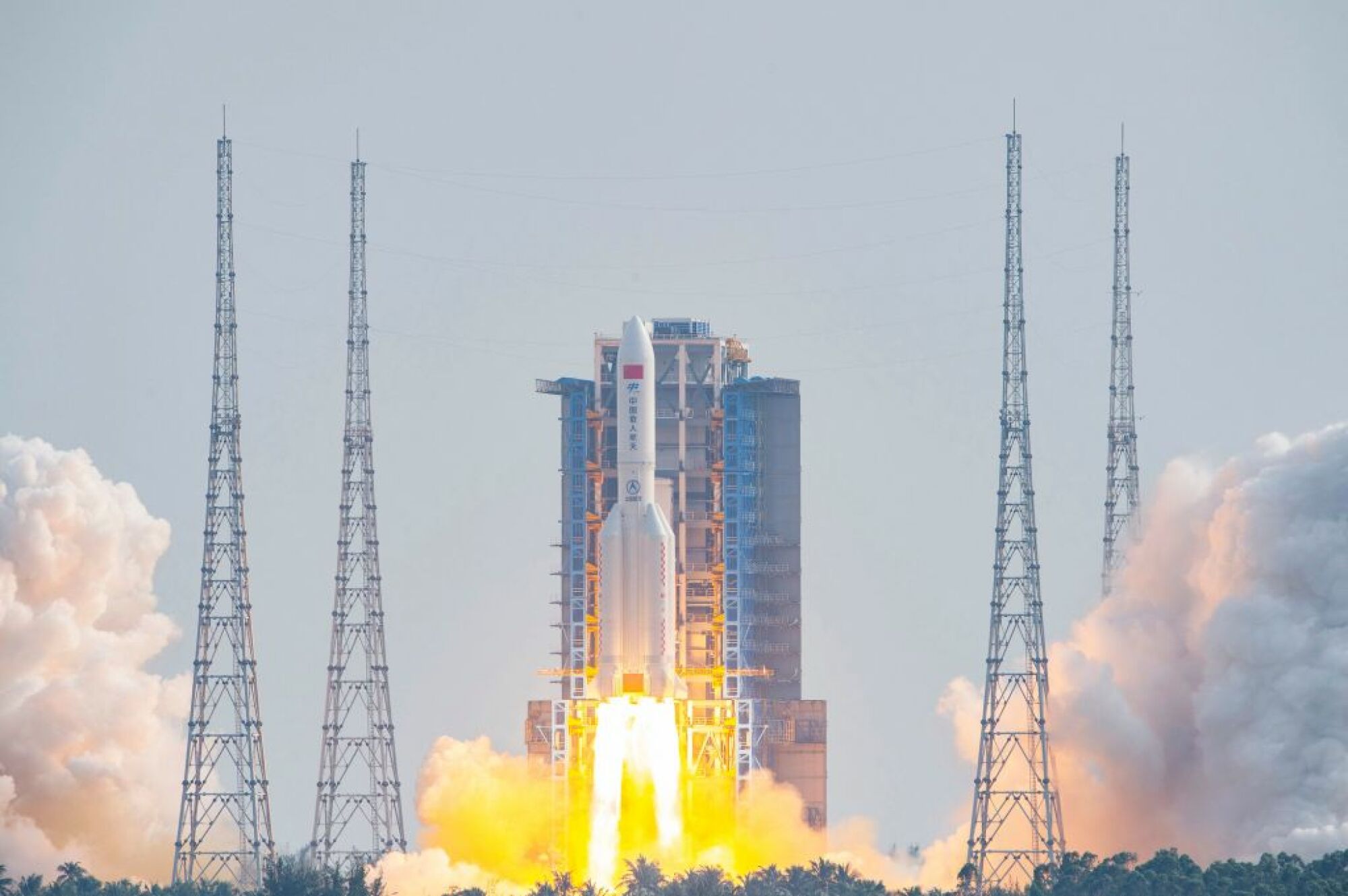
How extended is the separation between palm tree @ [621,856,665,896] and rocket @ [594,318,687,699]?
6.06 meters

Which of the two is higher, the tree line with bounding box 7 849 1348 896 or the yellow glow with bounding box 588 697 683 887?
the yellow glow with bounding box 588 697 683 887

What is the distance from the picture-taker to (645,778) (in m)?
160

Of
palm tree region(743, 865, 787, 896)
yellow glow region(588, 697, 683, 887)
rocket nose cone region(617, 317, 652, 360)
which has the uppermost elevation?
rocket nose cone region(617, 317, 652, 360)

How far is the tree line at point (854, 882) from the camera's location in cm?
14762

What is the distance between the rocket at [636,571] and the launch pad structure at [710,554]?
402 cm

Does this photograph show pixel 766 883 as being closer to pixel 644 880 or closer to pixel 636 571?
pixel 644 880

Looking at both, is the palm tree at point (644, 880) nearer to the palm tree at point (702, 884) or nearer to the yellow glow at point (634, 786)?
A: the palm tree at point (702, 884)

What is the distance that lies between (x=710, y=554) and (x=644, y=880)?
56.2ft

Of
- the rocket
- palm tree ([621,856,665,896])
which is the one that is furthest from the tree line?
the rocket

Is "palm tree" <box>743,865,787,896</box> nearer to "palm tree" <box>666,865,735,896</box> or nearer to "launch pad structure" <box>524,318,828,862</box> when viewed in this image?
"palm tree" <box>666,865,735,896</box>

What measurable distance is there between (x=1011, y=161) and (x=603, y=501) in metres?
19.6

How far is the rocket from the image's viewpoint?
519 ft

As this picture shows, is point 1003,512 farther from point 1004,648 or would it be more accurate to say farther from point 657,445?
point 657,445

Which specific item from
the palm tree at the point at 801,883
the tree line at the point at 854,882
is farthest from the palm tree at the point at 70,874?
the palm tree at the point at 801,883
